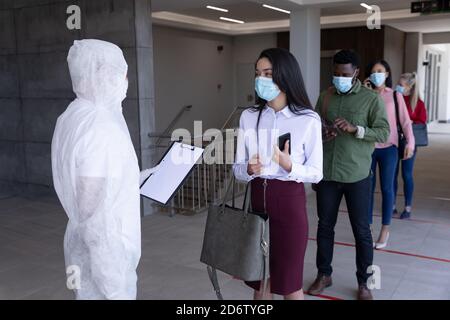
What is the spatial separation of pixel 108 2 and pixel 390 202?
360 cm

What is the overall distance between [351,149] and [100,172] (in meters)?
1.68

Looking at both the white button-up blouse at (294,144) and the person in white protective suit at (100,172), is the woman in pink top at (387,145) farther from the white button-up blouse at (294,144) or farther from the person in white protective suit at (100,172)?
the person in white protective suit at (100,172)

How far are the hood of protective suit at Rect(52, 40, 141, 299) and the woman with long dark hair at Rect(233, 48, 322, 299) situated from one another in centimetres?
57

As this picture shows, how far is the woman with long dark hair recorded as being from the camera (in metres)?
2.05

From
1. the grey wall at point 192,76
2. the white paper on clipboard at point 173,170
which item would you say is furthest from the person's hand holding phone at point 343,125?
the grey wall at point 192,76

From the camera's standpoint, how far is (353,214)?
Result: 2844 mm

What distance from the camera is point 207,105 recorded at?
40.4ft

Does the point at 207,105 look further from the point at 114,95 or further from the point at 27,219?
the point at 114,95

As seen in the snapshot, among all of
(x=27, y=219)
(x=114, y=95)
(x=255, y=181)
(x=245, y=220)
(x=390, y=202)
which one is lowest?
(x=27, y=219)

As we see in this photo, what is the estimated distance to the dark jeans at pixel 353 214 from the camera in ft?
9.25

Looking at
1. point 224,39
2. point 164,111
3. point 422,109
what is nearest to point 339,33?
point 224,39
